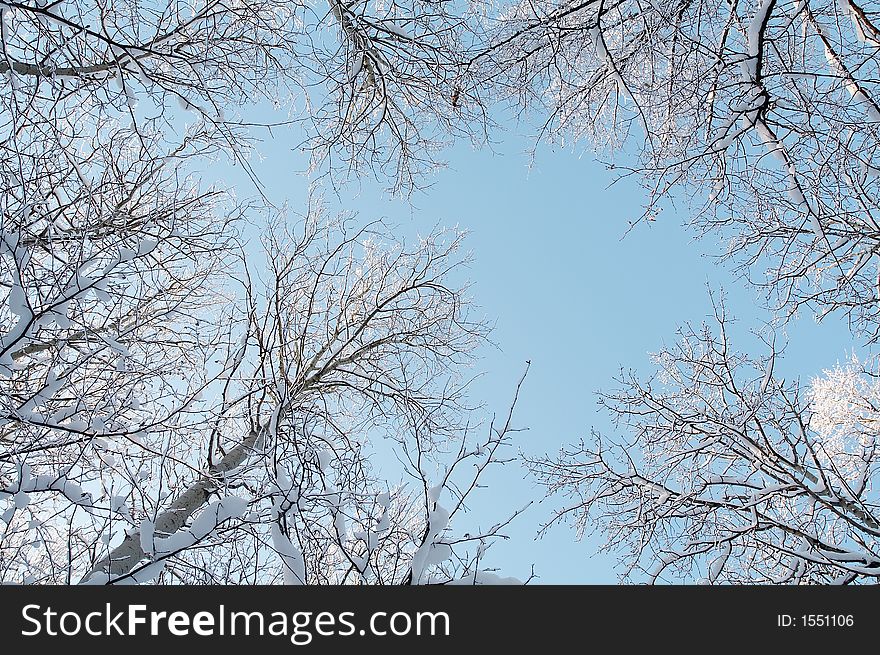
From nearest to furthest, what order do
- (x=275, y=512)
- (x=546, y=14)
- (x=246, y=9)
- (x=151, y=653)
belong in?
(x=151, y=653) → (x=275, y=512) → (x=246, y=9) → (x=546, y=14)

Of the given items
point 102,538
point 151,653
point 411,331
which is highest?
point 411,331

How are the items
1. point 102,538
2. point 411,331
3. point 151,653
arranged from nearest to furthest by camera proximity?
point 151,653, point 102,538, point 411,331

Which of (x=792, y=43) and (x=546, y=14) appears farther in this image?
(x=546, y=14)

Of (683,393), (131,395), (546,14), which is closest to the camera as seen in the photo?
(131,395)

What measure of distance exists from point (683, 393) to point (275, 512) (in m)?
5.37

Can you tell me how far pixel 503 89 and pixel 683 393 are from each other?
12.2 ft

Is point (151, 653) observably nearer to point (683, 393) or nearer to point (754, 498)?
point (754, 498)

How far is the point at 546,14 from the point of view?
479cm

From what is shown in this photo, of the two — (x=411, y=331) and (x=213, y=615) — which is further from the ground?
(x=411, y=331)

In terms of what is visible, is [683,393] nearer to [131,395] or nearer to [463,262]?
[463,262]

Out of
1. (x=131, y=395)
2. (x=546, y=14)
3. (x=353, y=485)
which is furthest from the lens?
(x=546, y=14)

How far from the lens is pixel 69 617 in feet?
7.26

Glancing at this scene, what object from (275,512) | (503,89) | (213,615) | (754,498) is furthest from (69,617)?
(754,498)

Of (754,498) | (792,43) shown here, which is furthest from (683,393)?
(792,43)
